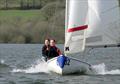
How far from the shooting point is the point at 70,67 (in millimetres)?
28219

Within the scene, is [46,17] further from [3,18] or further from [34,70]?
[34,70]

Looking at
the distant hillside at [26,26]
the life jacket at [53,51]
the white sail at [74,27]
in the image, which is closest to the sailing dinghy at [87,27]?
the white sail at [74,27]

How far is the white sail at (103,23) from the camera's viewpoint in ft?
93.6

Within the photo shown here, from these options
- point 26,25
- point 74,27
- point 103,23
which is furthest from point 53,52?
point 26,25

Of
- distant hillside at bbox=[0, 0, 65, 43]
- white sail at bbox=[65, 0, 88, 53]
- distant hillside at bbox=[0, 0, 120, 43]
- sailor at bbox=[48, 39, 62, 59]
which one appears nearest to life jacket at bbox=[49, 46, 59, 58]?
sailor at bbox=[48, 39, 62, 59]

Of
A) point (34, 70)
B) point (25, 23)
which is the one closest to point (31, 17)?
point (25, 23)

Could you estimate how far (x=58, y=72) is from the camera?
28828 millimetres

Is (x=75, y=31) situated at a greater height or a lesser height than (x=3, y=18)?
greater

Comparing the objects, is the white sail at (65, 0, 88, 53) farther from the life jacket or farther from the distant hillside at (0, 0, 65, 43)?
the distant hillside at (0, 0, 65, 43)

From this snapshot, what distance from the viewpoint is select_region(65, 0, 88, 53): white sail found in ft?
92.4

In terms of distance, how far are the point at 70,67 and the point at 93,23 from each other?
2.46 meters

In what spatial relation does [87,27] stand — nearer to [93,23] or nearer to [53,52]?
[93,23]

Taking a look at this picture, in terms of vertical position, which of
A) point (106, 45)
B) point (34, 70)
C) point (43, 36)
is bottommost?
point (43, 36)

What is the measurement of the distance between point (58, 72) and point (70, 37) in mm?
1949
